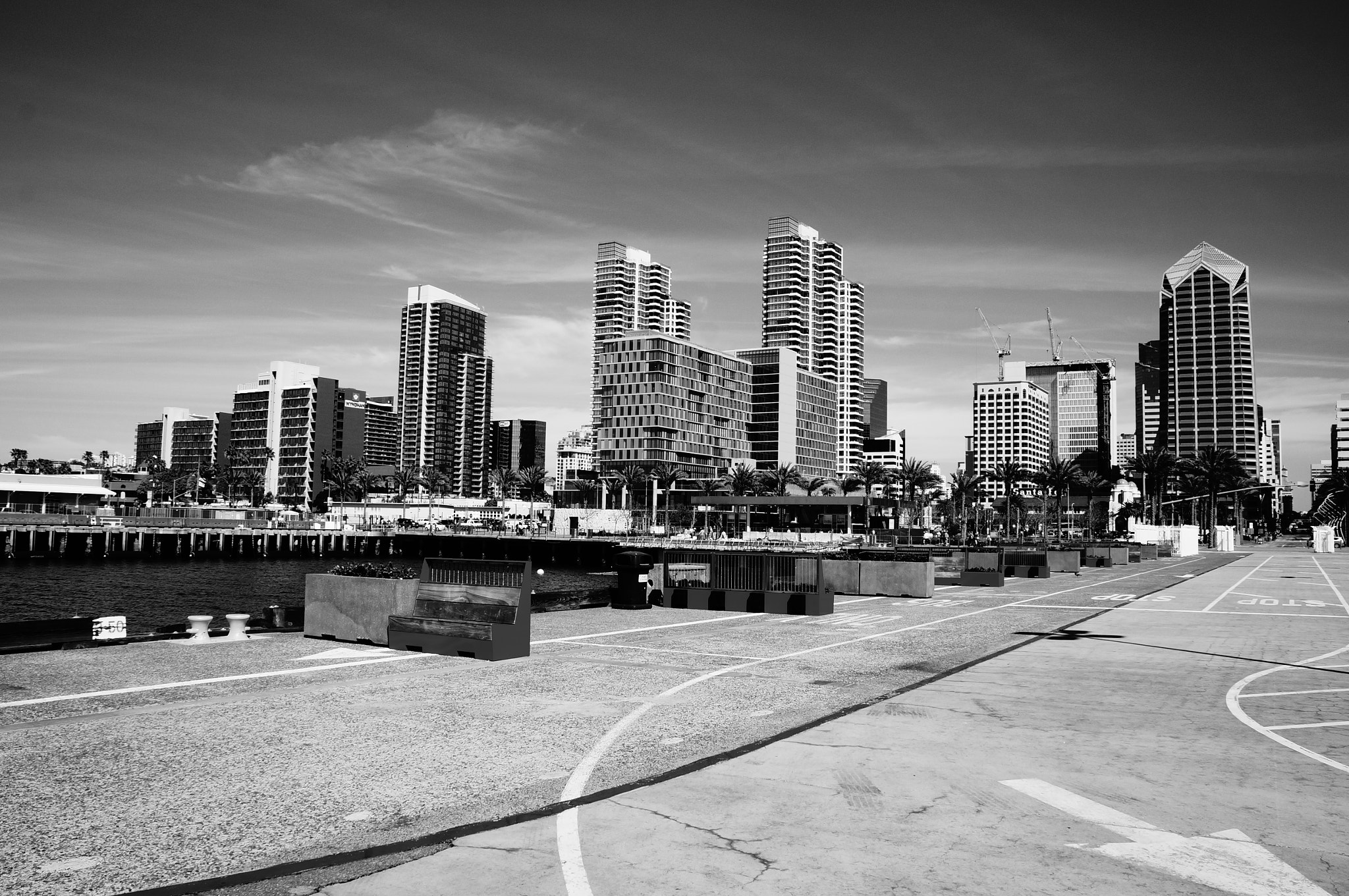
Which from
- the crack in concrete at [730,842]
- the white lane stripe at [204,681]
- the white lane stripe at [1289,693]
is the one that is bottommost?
the white lane stripe at [204,681]

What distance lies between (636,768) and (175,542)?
436ft

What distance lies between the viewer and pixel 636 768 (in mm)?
9836

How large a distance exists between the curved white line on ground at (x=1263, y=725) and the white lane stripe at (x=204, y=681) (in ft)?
44.1

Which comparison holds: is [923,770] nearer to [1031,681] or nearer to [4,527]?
[1031,681]

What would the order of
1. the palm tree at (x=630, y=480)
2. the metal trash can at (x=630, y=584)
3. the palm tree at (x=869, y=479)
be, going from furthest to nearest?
1. the palm tree at (x=630, y=480)
2. the palm tree at (x=869, y=479)
3. the metal trash can at (x=630, y=584)

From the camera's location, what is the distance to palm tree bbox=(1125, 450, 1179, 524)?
13462 cm

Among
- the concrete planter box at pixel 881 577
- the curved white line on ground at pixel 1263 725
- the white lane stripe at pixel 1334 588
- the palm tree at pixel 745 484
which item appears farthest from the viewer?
the palm tree at pixel 745 484

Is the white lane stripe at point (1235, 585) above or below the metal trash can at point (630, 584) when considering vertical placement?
below

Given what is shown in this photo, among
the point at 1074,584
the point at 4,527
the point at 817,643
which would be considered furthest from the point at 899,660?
the point at 4,527

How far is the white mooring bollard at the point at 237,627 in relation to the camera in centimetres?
1981

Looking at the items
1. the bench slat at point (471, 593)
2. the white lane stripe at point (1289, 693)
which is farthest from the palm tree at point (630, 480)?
the white lane stripe at point (1289, 693)

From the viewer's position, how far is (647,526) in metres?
180

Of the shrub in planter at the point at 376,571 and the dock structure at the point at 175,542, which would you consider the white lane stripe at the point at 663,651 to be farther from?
the dock structure at the point at 175,542

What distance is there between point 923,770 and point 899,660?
887 cm
